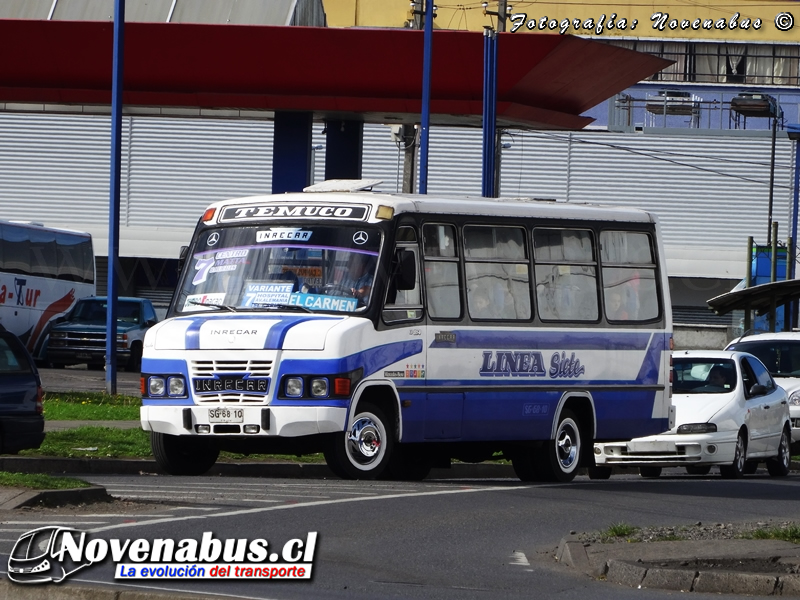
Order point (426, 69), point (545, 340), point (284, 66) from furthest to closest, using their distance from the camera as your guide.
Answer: point (284, 66) < point (426, 69) < point (545, 340)

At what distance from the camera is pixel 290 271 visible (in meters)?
14.1

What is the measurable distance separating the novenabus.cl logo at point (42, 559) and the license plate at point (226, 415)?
4134 mm

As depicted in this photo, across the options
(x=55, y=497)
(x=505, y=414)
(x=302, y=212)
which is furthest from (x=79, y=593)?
(x=505, y=414)

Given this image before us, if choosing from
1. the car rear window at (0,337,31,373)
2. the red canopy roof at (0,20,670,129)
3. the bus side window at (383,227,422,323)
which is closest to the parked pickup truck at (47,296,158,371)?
the red canopy roof at (0,20,670,129)

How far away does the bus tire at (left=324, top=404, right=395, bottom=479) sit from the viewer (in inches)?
543

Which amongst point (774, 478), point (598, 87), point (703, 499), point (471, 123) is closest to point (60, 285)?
point (471, 123)

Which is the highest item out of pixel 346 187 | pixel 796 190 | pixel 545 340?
pixel 796 190

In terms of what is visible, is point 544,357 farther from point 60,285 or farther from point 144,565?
point 60,285

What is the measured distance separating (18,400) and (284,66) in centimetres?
1341

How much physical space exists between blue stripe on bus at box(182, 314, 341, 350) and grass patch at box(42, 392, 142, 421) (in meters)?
7.67

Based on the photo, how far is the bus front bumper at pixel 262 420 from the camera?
13.4 metres

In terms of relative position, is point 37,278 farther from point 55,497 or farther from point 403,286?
point 55,497

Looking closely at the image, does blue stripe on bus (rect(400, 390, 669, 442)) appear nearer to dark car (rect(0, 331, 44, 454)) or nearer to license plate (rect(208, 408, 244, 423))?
license plate (rect(208, 408, 244, 423))

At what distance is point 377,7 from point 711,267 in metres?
24.8
